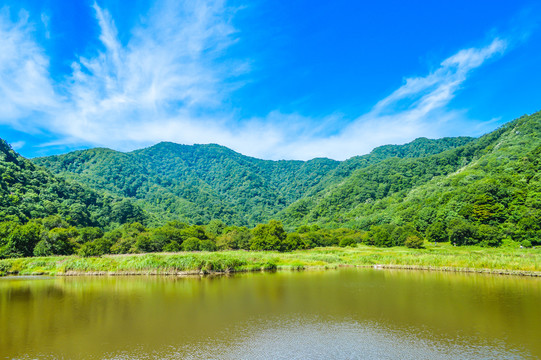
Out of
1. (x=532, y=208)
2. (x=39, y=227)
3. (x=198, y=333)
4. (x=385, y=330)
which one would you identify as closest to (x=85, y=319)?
(x=198, y=333)

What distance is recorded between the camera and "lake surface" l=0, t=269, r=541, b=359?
53.0 ft

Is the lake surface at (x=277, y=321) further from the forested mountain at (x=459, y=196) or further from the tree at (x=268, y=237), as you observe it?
the forested mountain at (x=459, y=196)

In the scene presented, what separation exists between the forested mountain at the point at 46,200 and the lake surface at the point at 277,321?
216 feet

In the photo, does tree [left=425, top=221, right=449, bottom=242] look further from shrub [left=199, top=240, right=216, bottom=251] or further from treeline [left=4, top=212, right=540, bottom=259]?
shrub [left=199, top=240, right=216, bottom=251]

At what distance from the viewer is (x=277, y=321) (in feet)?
69.9

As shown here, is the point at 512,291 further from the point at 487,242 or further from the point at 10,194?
the point at 10,194

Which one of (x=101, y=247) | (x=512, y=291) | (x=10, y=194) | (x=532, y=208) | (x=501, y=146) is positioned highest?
(x=501, y=146)

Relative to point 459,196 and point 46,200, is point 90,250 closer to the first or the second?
point 46,200

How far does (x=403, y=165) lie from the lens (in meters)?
188

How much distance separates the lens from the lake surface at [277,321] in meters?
16.1

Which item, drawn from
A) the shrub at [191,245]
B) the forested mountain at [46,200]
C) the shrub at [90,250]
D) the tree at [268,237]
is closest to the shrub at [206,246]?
the shrub at [191,245]

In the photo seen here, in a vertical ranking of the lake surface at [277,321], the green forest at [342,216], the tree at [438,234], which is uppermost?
the green forest at [342,216]

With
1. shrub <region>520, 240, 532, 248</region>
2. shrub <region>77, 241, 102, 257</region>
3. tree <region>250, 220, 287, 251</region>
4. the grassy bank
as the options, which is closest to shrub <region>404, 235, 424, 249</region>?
shrub <region>520, 240, 532, 248</region>

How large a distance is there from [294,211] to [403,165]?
233 ft
